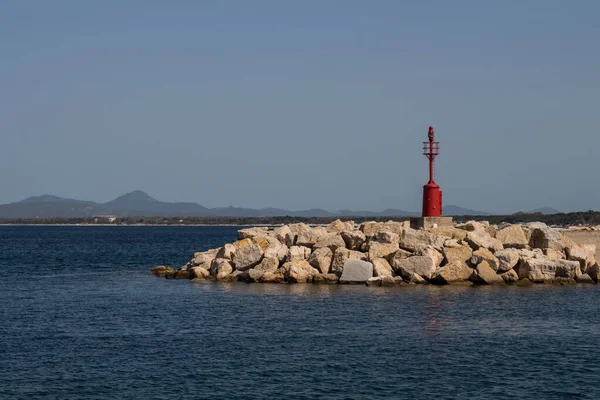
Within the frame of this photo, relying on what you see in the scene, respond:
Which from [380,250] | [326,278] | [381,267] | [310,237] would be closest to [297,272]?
[326,278]

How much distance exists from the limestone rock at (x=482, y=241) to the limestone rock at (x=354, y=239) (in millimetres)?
4294

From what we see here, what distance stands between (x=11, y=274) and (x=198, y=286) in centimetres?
1392

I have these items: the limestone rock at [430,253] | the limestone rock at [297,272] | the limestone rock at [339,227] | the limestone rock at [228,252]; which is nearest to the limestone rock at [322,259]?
the limestone rock at [297,272]

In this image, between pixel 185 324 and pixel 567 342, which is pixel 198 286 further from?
pixel 567 342

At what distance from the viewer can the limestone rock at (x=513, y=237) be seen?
112 feet

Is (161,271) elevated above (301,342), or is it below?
above

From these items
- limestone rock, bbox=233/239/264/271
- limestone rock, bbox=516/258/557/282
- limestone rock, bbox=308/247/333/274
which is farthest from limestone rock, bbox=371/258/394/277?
limestone rock, bbox=516/258/557/282

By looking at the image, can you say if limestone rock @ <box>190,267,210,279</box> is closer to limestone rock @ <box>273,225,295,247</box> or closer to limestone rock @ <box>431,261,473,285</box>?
limestone rock @ <box>273,225,295,247</box>

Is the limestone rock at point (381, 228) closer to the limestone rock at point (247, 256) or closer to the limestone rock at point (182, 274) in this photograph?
the limestone rock at point (247, 256)

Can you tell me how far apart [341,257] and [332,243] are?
3.58 ft

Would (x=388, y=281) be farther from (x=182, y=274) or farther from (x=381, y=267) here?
(x=182, y=274)

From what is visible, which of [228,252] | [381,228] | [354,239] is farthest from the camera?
[381,228]

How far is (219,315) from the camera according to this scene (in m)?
24.6

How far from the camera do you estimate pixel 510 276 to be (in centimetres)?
3142
